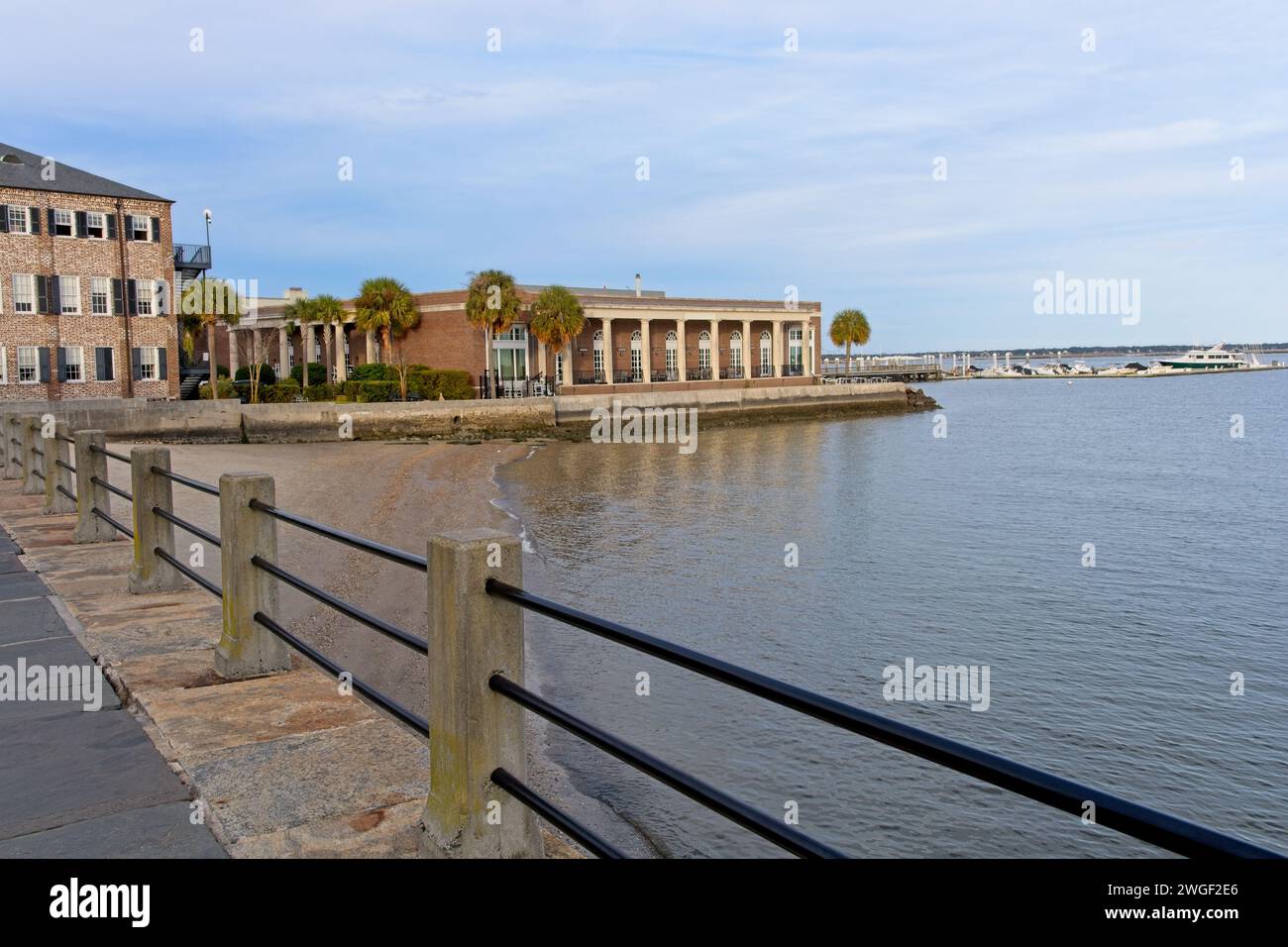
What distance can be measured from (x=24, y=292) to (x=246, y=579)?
47766 millimetres

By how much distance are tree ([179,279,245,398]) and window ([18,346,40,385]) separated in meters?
7.33

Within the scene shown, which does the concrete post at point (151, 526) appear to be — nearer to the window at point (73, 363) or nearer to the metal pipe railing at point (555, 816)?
the metal pipe railing at point (555, 816)

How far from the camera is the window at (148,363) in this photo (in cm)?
5003

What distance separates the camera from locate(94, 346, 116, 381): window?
48.6m

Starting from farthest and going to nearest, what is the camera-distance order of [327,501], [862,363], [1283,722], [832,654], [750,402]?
[862,363] → [750,402] → [327,501] → [832,654] → [1283,722]

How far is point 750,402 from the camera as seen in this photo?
262 feet

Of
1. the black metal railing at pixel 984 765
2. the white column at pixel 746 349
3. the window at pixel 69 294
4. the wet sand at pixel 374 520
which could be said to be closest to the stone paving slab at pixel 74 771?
the black metal railing at pixel 984 765

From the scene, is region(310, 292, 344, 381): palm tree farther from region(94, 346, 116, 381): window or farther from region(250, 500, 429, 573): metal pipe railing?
→ region(250, 500, 429, 573): metal pipe railing

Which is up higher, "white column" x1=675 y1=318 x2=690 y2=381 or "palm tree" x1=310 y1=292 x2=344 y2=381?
"palm tree" x1=310 y1=292 x2=344 y2=381

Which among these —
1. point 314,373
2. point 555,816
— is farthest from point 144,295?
point 555,816

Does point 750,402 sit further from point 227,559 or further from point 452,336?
point 227,559

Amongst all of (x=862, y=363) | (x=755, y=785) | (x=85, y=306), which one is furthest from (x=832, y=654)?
(x=862, y=363)

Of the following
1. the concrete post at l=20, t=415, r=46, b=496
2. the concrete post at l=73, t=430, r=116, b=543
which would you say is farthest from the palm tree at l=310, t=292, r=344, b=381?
the concrete post at l=73, t=430, r=116, b=543
